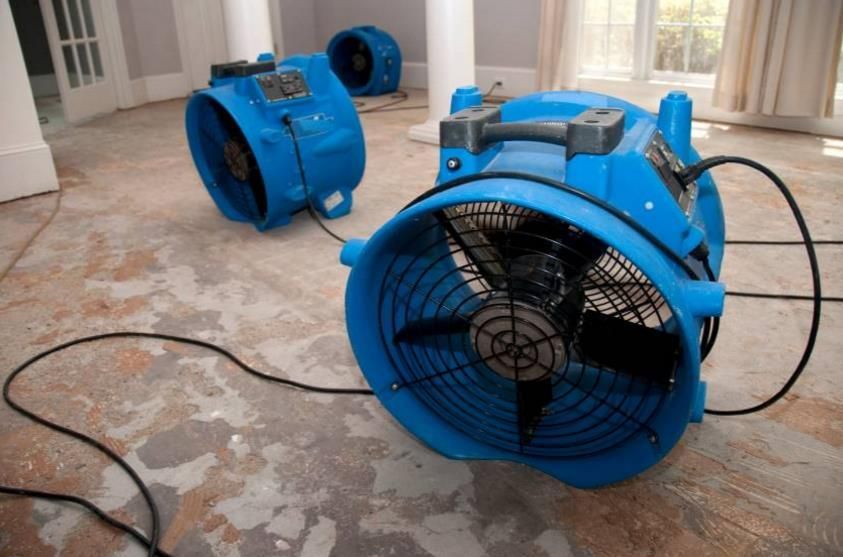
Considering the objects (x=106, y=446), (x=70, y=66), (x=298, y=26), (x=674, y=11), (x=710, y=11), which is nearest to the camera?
(x=106, y=446)

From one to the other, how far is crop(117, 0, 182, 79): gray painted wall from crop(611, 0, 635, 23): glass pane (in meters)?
3.27

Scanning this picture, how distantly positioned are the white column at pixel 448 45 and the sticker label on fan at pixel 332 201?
4.07 feet

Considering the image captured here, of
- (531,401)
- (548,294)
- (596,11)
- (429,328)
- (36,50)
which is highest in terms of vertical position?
(596,11)

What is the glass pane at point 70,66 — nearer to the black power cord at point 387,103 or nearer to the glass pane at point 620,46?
the black power cord at point 387,103

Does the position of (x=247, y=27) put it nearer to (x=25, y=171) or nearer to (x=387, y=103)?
(x=25, y=171)

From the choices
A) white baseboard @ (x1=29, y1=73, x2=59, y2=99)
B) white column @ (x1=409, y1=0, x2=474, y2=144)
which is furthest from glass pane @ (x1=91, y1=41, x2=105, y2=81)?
white column @ (x1=409, y1=0, x2=474, y2=144)

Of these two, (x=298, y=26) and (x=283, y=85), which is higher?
(x=298, y=26)

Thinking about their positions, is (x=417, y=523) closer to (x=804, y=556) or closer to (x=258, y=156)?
(x=804, y=556)

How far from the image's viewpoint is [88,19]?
4.55 metres

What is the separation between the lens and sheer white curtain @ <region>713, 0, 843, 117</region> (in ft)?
10.3

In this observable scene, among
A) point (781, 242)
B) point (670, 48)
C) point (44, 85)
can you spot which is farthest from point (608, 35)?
point (44, 85)

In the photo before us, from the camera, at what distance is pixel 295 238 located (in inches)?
93.2

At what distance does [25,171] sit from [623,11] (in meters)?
3.46

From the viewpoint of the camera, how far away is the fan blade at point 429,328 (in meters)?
1.10
